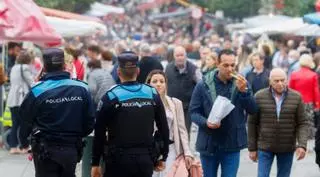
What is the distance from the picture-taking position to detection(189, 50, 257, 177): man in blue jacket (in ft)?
32.5

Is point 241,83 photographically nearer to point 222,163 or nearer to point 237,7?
point 222,163

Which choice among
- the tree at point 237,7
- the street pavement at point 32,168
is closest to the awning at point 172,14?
the tree at point 237,7

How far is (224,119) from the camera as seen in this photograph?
393 inches

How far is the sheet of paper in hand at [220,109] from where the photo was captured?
9.77 metres

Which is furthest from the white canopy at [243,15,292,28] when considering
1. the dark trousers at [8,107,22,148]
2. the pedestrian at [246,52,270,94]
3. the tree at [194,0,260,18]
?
the dark trousers at [8,107,22,148]

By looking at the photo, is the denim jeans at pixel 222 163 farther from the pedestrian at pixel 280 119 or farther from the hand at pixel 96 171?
the hand at pixel 96 171

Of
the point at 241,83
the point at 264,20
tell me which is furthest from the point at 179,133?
the point at 264,20

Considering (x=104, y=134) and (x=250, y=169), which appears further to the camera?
(x=250, y=169)

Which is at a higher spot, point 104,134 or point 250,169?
→ point 104,134

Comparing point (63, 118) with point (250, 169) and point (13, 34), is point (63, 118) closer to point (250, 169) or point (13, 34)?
point (13, 34)

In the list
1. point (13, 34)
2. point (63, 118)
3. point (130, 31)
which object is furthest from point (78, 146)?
point (130, 31)

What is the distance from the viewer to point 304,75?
16875 mm

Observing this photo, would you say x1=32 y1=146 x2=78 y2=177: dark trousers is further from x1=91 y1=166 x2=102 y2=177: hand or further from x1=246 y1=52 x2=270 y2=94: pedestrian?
x1=246 y1=52 x2=270 y2=94: pedestrian

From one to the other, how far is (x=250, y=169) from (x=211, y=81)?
4.95 metres
